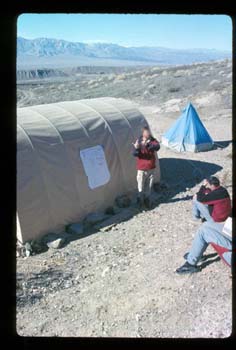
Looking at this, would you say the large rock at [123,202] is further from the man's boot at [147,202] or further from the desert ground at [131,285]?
the man's boot at [147,202]

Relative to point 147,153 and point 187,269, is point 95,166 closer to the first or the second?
point 147,153

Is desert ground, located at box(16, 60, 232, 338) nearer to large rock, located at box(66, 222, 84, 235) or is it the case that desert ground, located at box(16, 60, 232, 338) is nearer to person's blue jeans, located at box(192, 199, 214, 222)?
large rock, located at box(66, 222, 84, 235)

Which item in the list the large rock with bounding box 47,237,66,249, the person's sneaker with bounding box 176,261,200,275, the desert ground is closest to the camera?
the desert ground

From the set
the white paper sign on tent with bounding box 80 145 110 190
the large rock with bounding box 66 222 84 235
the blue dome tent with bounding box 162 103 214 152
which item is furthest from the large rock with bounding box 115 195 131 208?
the blue dome tent with bounding box 162 103 214 152

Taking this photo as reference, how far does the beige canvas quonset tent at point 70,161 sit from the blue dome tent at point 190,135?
320cm

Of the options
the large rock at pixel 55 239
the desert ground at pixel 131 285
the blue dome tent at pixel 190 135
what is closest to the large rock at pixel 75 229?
the large rock at pixel 55 239

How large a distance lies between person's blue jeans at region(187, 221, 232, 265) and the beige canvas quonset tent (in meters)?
3.15

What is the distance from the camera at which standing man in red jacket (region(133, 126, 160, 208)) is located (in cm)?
945

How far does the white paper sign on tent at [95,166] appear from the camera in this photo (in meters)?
9.64

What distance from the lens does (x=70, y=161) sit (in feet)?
30.5
